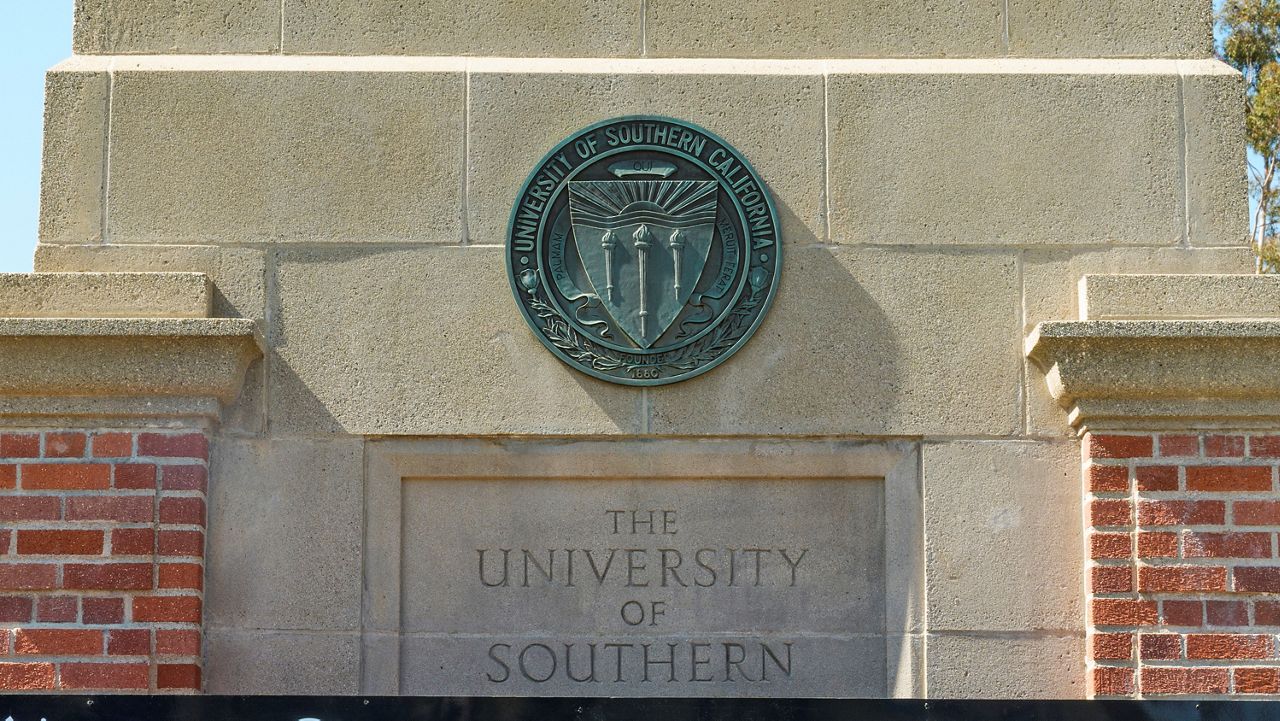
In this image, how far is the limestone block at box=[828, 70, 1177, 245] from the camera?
5.10 metres

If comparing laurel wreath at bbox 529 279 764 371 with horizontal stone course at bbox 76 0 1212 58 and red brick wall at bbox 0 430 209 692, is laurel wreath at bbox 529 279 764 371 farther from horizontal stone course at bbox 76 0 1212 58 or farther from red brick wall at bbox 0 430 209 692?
red brick wall at bbox 0 430 209 692

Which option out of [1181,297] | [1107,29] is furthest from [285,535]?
[1107,29]

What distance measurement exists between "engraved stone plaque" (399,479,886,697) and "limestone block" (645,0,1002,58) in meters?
1.32

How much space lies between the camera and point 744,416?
5.00 m

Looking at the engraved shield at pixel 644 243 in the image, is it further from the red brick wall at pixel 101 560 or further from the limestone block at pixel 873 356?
the red brick wall at pixel 101 560

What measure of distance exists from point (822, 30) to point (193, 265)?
201cm

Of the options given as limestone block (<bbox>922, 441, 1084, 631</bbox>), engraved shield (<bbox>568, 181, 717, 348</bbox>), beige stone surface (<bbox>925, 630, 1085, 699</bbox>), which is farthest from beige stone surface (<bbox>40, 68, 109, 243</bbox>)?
beige stone surface (<bbox>925, 630, 1085, 699</bbox>)

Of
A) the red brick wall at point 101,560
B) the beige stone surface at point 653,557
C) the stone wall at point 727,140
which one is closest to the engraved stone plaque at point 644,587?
the beige stone surface at point 653,557

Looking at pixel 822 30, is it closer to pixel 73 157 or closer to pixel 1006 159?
pixel 1006 159

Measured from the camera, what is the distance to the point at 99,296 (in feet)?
16.2

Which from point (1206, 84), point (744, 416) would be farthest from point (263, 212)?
point (1206, 84)

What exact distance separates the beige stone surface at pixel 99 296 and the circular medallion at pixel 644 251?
937mm

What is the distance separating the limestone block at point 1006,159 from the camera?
201 inches

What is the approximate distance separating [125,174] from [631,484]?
1754 millimetres
